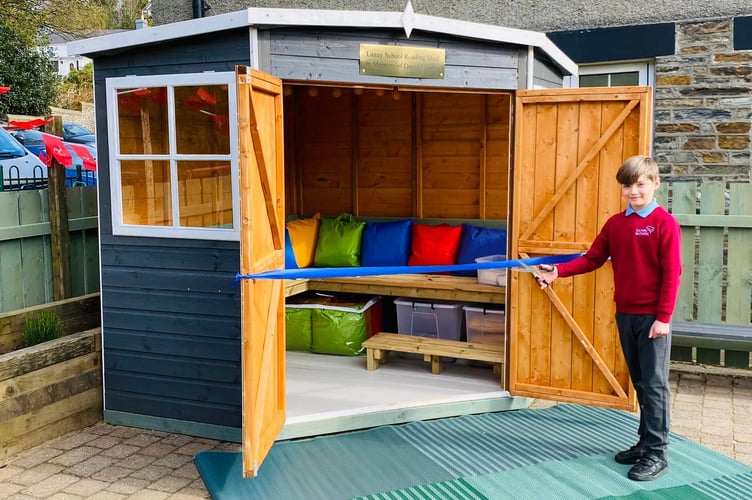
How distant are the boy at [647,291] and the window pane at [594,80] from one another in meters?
4.03

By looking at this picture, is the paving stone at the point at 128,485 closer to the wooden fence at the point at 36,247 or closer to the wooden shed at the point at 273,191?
the wooden shed at the point at 273,191

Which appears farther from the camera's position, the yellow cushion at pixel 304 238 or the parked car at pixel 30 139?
the parked car at pixel 30 139

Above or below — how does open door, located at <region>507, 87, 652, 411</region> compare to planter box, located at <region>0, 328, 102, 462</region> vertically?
above

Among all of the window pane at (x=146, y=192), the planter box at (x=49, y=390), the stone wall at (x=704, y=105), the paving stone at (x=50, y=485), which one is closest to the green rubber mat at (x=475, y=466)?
the paving stone at (x=50, y=485)

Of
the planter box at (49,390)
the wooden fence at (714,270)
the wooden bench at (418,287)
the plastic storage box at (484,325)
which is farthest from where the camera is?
the plastic storage box at (484,325)

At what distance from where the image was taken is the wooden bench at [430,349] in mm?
5926

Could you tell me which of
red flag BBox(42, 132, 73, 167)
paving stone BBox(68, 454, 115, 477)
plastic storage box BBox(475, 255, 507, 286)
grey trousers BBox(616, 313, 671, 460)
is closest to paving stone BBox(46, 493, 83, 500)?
paving stone BBox(68, 454, 115, 477)

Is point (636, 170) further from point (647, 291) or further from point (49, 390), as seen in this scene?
point (49, 390)

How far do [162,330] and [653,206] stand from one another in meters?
3.39

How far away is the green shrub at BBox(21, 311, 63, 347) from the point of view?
535cm

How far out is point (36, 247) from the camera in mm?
5859

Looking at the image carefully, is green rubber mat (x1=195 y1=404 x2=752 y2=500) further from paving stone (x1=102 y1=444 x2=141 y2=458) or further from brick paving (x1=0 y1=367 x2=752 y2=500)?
paving stone (x1=102 y1=444 x2=141 y2=458)

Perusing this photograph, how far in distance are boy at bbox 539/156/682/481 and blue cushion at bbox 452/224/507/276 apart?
2.55 meters

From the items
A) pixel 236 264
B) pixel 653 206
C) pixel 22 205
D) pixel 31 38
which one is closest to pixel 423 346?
pixel 236 264
